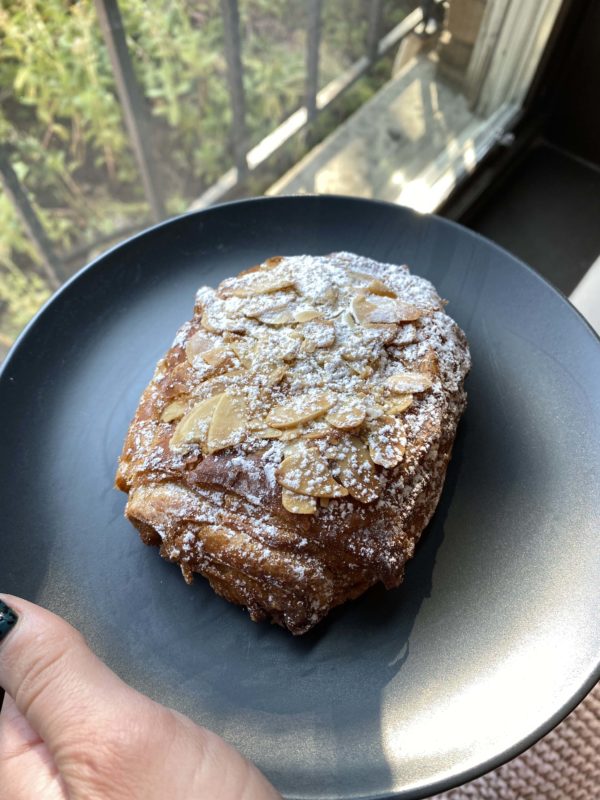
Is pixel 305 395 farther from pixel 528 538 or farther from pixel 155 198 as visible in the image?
pixel 155 198

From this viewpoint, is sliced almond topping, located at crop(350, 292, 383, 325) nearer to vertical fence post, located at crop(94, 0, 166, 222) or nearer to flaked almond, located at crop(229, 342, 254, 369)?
flaked almond, located at crop(229, 342, 254, 369)

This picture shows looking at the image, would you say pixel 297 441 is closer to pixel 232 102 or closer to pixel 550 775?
pixel 550 775

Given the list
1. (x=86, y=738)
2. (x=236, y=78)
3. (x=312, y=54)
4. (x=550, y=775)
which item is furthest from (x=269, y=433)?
(x=312, y=54)

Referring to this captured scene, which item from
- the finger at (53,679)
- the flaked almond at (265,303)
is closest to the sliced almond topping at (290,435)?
the flaked almond at (265,303)

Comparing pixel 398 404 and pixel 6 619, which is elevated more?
pixel 398 404

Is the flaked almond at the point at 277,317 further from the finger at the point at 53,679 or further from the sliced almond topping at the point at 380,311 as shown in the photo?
the finger at the point at 53,679

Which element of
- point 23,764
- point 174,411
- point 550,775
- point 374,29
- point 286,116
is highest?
point 374,29
